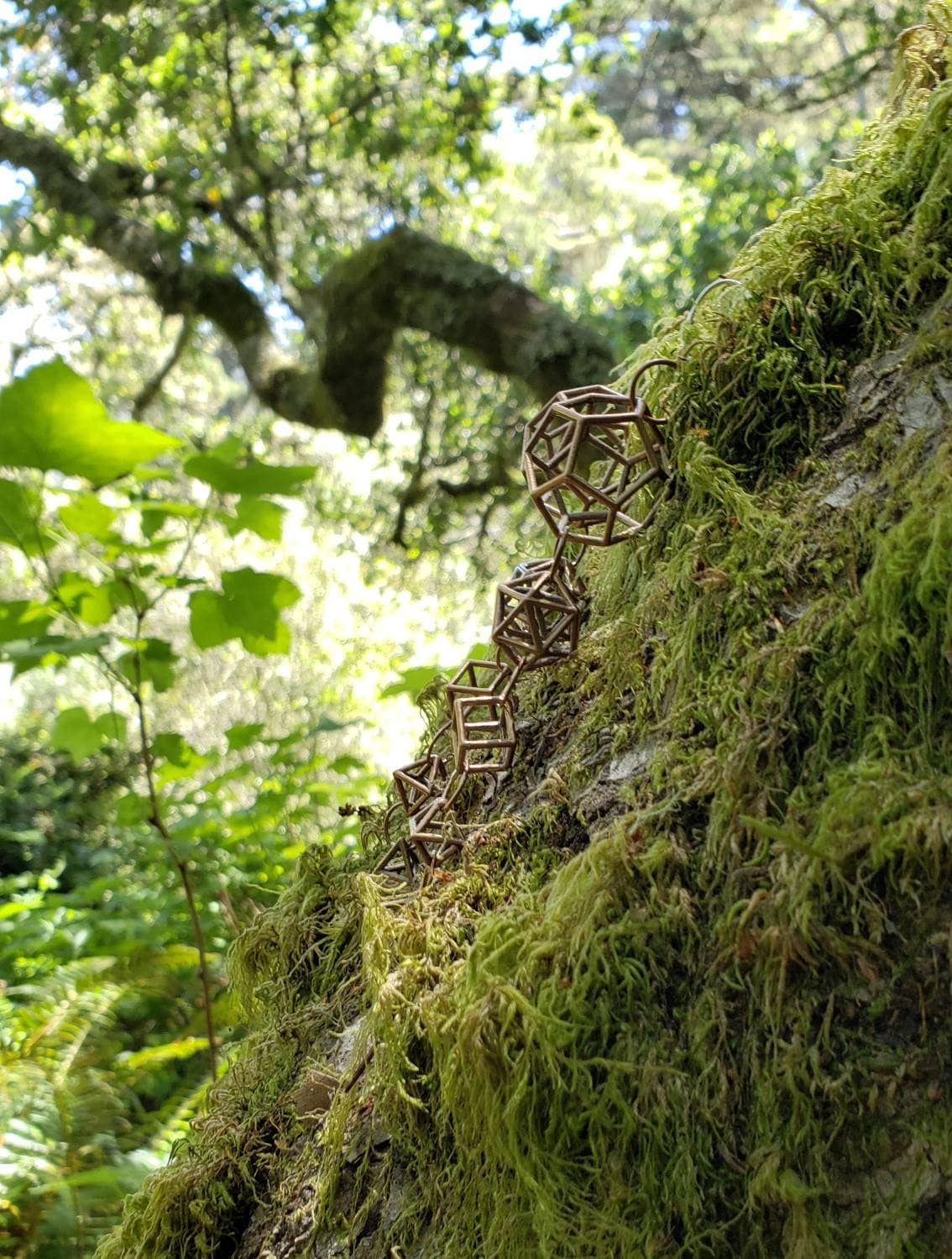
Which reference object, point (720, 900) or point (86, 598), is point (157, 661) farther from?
point (720, 900)

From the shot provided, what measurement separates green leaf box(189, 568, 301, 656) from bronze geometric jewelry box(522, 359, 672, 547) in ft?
3.27

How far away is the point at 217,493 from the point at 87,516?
0.83 feet

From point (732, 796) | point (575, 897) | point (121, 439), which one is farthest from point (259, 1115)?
point (121, 439)

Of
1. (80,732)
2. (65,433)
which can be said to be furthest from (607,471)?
(80,732)

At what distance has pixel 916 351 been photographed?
603 mm

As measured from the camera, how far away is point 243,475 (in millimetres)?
1682

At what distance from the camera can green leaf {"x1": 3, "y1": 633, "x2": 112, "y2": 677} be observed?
155cm

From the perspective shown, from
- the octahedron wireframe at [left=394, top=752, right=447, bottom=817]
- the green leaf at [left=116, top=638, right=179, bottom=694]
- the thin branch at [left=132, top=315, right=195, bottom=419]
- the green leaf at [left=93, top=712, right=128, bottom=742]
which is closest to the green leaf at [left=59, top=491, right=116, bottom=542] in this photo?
the green leaf at [left=116, top=638, right=179, bottom=694]

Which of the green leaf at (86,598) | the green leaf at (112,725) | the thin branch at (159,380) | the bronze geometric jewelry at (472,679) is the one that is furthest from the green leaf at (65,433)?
the thin branch at (159,380)

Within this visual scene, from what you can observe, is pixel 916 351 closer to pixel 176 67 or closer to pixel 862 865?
pixel 862 865

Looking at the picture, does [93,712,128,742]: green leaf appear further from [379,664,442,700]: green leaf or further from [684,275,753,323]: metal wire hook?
[684,275,753,323]: metal wire hook

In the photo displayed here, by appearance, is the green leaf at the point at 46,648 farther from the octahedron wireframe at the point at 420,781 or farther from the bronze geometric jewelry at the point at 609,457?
the bronze geometric jewelry at the point at 609,457

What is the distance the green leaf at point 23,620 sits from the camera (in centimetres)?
164

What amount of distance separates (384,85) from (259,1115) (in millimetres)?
5352
